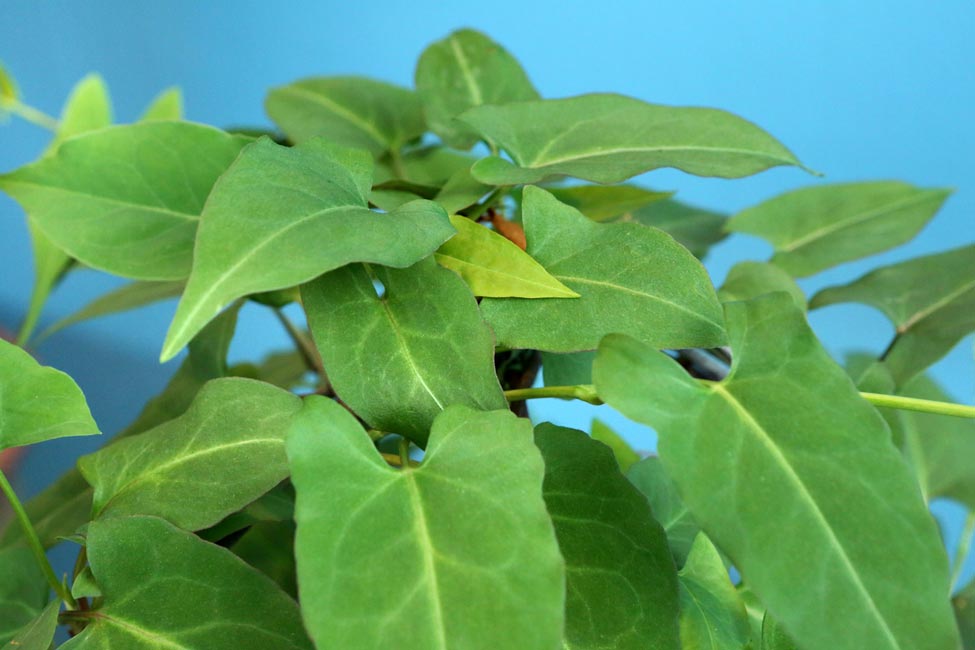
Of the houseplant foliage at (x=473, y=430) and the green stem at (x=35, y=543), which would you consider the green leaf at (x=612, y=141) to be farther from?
the green stem at (x=35, y=543)

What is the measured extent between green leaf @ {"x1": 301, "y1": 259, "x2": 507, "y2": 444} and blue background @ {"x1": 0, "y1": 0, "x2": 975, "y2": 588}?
1.67ft

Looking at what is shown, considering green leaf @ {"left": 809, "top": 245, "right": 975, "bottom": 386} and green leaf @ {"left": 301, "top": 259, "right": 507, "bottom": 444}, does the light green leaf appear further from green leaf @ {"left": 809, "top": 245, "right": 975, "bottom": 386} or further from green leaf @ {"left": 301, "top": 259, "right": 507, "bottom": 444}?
green leaf @ {"left": 809, "top": 245, "right": 975, "bottom": 386}

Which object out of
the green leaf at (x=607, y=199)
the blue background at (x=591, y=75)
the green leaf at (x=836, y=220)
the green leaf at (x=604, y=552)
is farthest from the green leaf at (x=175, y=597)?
the blue background at (x=591, y=75)

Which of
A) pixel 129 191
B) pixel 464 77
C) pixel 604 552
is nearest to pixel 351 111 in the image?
pixel 464 77

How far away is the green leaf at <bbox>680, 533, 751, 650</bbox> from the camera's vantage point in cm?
35

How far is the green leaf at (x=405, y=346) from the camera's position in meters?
0.35

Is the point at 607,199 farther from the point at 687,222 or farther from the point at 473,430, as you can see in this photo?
the point at 473,430

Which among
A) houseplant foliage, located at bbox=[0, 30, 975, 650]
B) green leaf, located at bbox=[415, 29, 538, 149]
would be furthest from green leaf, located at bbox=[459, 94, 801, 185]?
green leaf, located at bbox=[415, 29, 538, 149]

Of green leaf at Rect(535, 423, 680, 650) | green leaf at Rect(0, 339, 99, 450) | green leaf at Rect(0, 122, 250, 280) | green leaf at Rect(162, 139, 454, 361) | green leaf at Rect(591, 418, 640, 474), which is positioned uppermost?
green leaf at Rect(162, 139, 454, 361)

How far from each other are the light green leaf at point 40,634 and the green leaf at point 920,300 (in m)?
0.46

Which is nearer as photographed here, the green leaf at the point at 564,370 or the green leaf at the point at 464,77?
the green leaf at the point at 564,370

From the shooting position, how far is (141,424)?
Result: 53cm

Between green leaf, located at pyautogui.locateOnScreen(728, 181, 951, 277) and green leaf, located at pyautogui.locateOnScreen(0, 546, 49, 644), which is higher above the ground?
green leaf, located at pyautogui.locateOnScreen(728, 181, 951, 277)

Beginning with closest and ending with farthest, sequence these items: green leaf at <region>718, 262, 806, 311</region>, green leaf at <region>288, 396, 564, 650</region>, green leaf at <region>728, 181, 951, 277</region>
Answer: green leaf at <region>288, 396, 564, 650</region>, green leaf at <region>718, 262, 806, 311</region>, green leaf at <region>728, 181, 951, 277</region>
